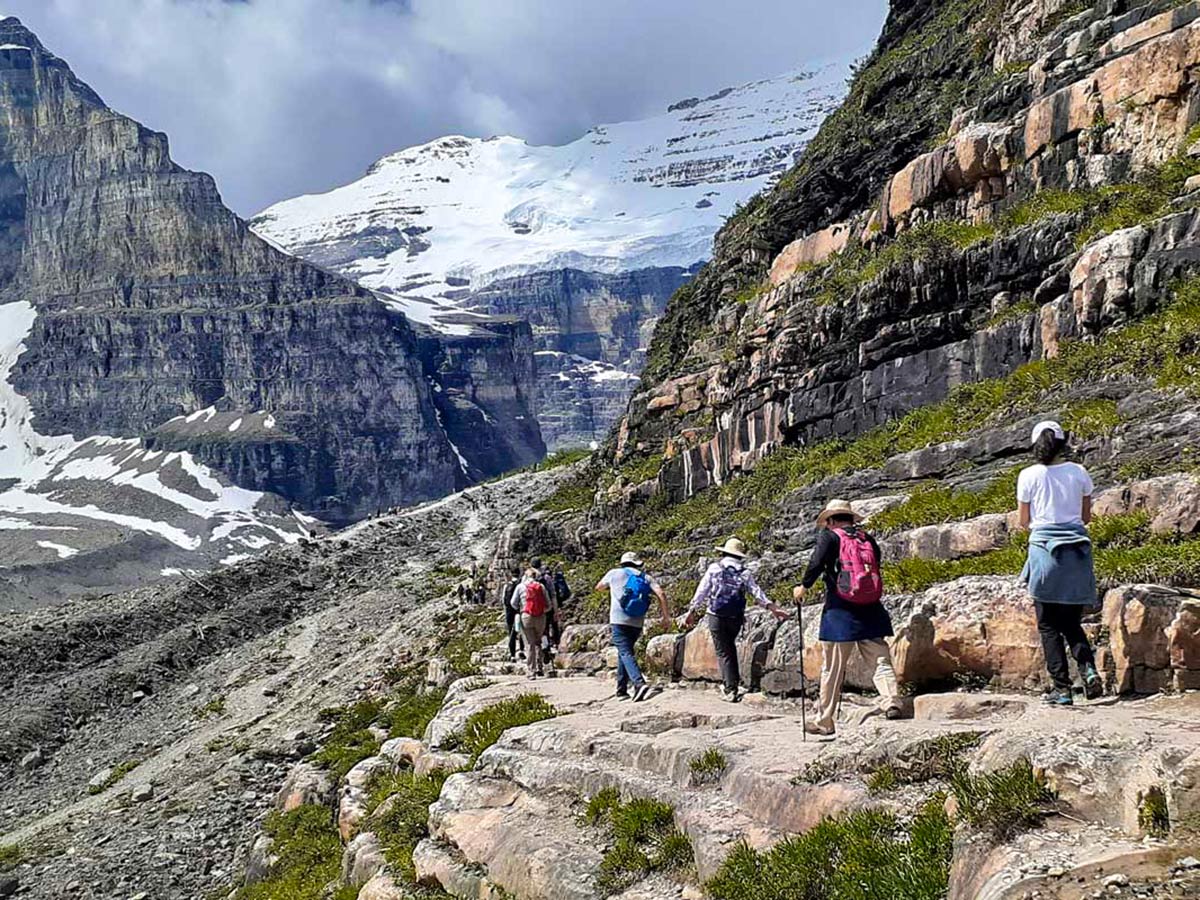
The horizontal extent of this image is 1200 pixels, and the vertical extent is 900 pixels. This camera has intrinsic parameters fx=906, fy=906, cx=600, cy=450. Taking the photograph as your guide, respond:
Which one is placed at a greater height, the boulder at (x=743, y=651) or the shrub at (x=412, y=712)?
the boulder at (x=743, y=651)

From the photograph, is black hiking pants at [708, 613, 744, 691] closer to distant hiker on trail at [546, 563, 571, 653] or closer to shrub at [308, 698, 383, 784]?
distant hiker on trail at [546, 563, 571, 653]

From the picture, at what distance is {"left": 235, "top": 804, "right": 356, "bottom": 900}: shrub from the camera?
46.7ft

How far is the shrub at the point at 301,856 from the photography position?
14234mm

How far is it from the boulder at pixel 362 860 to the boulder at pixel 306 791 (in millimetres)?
6360

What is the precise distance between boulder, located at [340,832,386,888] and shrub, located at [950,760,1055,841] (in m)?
8.12

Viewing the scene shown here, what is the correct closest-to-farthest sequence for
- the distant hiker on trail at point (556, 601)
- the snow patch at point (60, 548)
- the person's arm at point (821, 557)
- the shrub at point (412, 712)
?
the person's arm at point (821, 557)
the shrub at point (412, 712)
the distant hiker on trail at point (556, 601)
the snow patch at point (60, 548)

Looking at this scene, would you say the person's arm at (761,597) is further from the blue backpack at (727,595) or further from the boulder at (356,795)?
the boulder at (356,795)

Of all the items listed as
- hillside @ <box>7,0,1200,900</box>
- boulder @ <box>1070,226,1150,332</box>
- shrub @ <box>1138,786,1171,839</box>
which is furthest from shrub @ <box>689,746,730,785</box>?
boulder @ <box>1070,226,1150,332</box>

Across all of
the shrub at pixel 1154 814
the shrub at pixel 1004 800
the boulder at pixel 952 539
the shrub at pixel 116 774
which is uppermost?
the boulder at pixel 952 539

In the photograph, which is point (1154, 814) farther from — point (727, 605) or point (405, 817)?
point (405, 817)

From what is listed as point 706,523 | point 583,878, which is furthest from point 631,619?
point 706,523

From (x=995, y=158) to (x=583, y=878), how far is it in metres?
22.6

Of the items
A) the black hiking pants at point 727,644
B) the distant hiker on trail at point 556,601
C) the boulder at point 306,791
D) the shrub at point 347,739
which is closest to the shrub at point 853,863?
the black hiking pants at point 727,644

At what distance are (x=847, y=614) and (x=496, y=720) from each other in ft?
21.3
